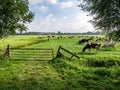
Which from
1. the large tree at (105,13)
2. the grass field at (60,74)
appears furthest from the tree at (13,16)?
the large tree at (105,13)

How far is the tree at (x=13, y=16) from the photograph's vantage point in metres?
31.2

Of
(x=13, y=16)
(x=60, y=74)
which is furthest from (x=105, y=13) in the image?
(x=13, y=16)

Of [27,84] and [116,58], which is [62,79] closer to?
[27,84]

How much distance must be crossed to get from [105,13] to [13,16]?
14.0 m

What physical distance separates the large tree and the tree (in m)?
10.5

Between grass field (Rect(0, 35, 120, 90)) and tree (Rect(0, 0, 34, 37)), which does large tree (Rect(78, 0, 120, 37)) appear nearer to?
grass field (Rect(0, 35, 120, 90))

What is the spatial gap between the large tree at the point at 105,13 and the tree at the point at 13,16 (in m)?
10.5

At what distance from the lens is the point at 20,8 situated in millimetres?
32188

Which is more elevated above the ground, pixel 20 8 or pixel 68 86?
pixel 20 8

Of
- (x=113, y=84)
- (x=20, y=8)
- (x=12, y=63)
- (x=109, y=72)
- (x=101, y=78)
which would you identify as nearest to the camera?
(x=113, y=84)

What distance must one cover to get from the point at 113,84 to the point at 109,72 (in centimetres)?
340

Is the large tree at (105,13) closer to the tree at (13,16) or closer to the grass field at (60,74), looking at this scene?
the grass field at (60,74)

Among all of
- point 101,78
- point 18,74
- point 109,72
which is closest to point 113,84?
point 101,78

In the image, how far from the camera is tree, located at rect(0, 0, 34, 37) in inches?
1229
